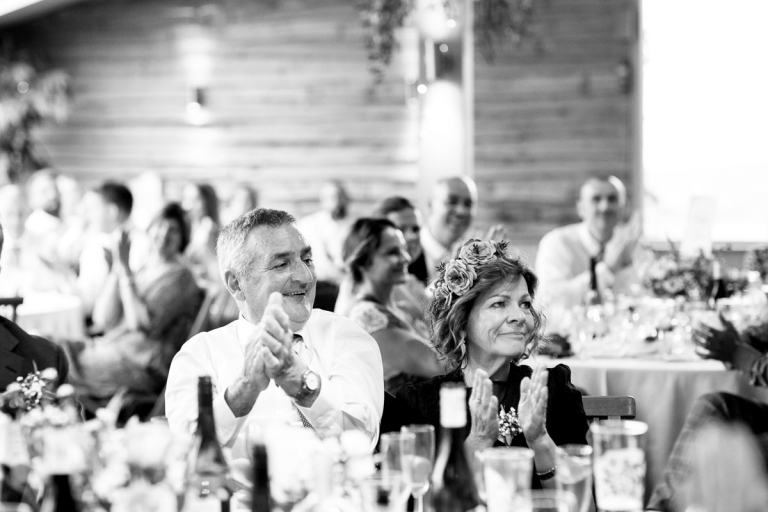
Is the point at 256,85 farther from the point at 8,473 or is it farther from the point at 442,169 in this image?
the point at 8,473

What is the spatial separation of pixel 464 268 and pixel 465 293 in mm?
65

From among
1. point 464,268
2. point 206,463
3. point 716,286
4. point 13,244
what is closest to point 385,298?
point 464,268

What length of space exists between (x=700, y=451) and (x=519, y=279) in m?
1.37

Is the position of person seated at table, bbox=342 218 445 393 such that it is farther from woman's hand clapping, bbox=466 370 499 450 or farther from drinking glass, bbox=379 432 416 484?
drinking glass, bbox=379 432 416 484

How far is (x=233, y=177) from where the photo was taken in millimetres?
9445

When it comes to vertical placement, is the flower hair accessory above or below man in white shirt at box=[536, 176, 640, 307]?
above

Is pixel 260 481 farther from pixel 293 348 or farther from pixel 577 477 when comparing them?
pixel 293 348

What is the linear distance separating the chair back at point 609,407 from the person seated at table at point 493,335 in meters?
0.06

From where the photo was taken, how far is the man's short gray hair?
259 centimetres

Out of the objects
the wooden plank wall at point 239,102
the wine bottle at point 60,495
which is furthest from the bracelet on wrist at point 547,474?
the wooden plank wall at point 239,102

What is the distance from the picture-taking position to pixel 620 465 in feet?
5.46

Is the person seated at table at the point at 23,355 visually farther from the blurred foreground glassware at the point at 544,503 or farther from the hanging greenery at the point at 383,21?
the hanging greenery at the point at 383,21

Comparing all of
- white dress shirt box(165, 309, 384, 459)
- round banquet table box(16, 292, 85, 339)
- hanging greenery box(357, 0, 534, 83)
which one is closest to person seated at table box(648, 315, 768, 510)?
white dress shirt box(165, 309, 384, 459)

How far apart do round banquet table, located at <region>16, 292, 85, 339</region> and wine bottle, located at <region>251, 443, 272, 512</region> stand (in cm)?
370
